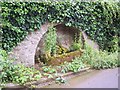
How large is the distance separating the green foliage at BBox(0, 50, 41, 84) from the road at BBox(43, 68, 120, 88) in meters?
0.45

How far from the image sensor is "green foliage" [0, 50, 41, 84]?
526 centimetres

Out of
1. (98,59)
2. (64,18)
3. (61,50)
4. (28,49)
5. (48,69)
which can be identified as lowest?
(48,69)

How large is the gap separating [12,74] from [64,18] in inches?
84.3

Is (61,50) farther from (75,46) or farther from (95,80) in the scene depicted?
(95,80)

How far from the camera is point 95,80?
5.67 m

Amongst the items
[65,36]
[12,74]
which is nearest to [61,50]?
[65,36]

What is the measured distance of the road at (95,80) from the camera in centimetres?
532

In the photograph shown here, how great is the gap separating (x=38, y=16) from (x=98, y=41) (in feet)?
7.01

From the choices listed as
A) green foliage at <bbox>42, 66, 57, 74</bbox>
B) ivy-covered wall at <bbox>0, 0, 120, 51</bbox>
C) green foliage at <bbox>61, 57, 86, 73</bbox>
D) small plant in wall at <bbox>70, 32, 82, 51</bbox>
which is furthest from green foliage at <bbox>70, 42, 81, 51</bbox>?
green foliage at <bbox>42, 66, 57, 74</bbox>

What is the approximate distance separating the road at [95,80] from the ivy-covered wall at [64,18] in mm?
1439

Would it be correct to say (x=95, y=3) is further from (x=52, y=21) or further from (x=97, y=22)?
(x=52, y=21)

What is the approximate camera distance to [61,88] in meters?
5.27

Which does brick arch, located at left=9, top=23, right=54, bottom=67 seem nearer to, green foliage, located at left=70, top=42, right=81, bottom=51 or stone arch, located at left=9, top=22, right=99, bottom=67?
stone arch, located at left=9, top=22, right=99, bottom=67

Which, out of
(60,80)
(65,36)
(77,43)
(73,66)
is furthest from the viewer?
(65,36)
